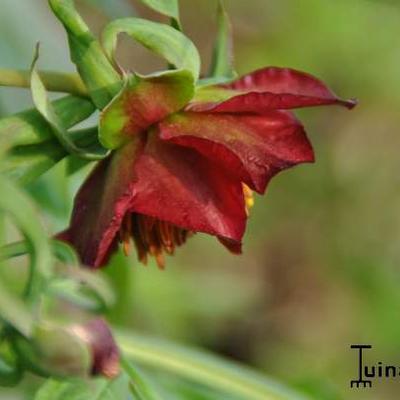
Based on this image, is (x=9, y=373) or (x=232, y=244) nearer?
(x=9, y=373)

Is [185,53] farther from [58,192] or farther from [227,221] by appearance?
[58,192]

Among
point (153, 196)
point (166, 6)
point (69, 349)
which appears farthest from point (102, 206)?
point (69, 349)

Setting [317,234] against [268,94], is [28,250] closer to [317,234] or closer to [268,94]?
[268,94]

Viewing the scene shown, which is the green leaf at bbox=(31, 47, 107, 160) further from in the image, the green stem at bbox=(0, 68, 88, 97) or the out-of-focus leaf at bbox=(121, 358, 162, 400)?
the out-of-focus leaf at bbox=(121, 358, 162, 400)

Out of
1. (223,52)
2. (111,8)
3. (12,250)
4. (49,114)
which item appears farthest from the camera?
(111,8)

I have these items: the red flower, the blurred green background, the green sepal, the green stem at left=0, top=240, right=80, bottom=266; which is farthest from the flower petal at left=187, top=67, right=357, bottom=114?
the blurred green background

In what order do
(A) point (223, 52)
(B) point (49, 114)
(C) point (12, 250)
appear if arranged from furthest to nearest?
(A) point (223, 52) → (B) point (49, 114) → (C) point (12, 250)

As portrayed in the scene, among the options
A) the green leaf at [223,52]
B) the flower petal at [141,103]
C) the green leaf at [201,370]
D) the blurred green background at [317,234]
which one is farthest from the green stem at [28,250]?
the blurred green background at [317,234]
